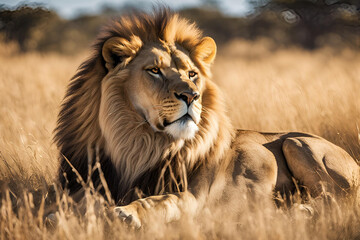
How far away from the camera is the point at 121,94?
11.6ft

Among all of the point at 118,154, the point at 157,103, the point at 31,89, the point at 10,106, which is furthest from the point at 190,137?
the point at 31,89

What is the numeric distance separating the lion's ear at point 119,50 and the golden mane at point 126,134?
2.2 inches

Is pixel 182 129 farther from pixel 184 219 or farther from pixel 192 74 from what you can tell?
pixel 184 219

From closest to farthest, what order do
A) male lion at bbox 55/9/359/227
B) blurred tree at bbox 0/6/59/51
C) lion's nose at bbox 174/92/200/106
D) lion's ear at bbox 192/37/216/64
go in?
lion's nose at bbox 174/92/200/106, male lion at bbox 55/9/359/227, lion's ear at bbox 192/37/216/64, blurred tree at bbox 0/6/59/51

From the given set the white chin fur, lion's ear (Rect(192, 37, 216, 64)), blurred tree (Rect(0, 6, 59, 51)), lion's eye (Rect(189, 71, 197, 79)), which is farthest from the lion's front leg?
blurred tree (Rect(0, 6, 59, 51))

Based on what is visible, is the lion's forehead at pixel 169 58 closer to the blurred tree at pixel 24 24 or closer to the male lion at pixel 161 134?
the male lion at pixel 161 134

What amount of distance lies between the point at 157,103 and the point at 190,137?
1.15 ft

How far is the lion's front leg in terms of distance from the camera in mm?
2924

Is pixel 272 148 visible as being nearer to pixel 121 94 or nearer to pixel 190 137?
pixel 190 137

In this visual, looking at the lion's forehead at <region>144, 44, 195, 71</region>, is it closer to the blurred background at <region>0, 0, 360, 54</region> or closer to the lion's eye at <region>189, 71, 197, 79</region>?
the lion's eye at <region>189, 71, 197, 79</region>

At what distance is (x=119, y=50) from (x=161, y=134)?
0.72m

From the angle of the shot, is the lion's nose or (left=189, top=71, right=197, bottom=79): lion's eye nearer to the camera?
the lion's nose

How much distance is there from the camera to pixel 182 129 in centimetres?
330

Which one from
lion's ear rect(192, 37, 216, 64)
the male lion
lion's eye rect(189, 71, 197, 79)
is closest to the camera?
the male lion
